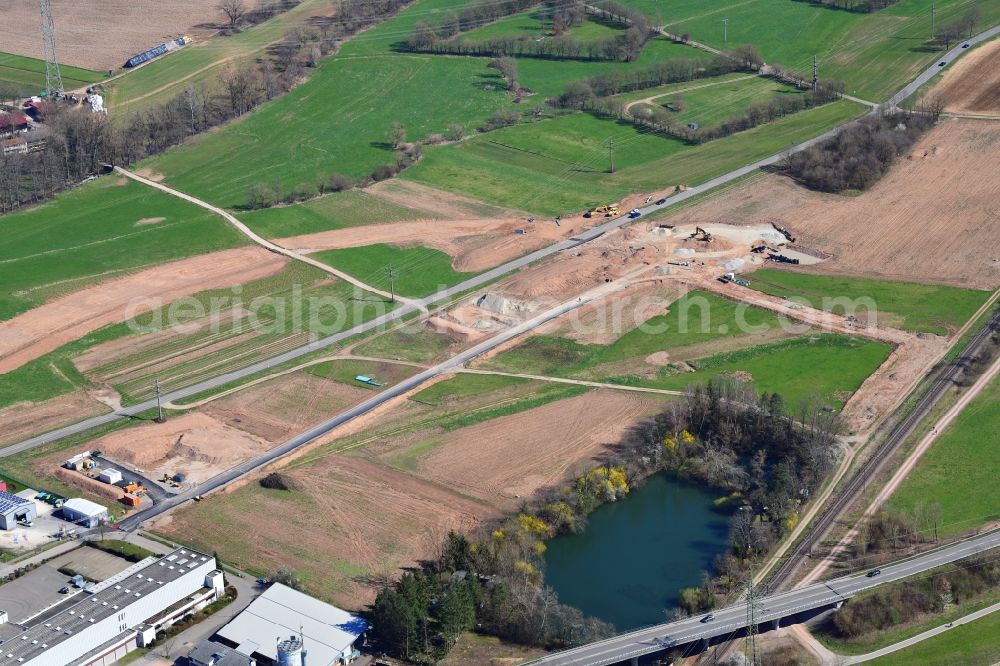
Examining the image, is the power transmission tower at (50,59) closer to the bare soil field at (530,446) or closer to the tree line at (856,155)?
the tree line at (856,155)

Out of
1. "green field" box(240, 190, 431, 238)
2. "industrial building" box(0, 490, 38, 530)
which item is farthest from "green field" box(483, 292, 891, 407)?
"industrial building" box(0, 490, 38, 530)

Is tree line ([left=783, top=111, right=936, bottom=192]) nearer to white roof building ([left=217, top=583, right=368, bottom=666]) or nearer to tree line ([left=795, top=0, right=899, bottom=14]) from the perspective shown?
tree line ([left=795, top=0, right=899, bottom=14])

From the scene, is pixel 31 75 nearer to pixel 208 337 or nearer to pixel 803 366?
pixel 208 337

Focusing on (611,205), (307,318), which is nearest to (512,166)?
(611,205)

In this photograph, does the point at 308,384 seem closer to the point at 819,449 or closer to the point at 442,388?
the point at 442,388

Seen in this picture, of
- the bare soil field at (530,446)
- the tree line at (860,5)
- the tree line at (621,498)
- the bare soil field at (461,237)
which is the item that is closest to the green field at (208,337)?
the bare soil field at (461,237)

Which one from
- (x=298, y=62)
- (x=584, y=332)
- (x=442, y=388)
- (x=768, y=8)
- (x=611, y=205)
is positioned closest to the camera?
(x=442, y=388)

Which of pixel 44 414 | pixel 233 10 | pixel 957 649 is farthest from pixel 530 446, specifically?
pixel 233 10

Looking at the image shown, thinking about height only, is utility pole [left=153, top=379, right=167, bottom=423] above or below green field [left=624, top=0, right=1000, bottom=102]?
below
